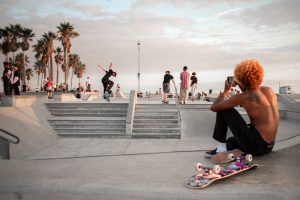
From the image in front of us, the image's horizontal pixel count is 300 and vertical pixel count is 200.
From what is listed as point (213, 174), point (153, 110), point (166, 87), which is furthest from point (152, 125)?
point (213, 174)

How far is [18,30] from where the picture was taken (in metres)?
64.6

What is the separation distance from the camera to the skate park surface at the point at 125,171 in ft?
15.4

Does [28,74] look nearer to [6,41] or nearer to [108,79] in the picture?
[6,41]

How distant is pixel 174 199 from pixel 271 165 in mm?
2603

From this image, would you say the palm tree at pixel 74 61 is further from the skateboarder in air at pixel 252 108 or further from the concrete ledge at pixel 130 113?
the skateboarder in air at pixel 252 108

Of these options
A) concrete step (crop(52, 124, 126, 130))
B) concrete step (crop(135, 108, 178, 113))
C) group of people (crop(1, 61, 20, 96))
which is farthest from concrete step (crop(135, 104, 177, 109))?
group of people (crop(1, 61, 20, 96))

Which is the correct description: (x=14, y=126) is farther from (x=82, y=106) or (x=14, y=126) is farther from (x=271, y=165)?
(x=271, y=165)

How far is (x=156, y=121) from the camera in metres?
13.1

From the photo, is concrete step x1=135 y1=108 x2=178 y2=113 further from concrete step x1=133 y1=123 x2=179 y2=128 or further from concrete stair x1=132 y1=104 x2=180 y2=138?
concrete step x1=133 y1=123 x2=179 y2=128

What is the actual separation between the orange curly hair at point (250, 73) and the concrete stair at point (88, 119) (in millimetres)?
6679

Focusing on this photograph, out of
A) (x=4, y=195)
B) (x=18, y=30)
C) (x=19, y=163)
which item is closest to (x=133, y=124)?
(x=19, y=163)

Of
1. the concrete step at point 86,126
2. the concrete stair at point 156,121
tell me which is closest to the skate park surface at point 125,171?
the concrete stair at point 156,121

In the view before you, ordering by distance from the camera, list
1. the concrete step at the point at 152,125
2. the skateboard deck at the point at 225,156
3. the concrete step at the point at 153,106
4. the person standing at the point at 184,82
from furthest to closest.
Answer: the person standing at the point at 184,82 → the concrete step at the point at 153,106 → the concrete step at the point at 152,125 → the skateboard deck at the point at 225,156

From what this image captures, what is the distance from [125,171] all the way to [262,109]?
9.51 feet
